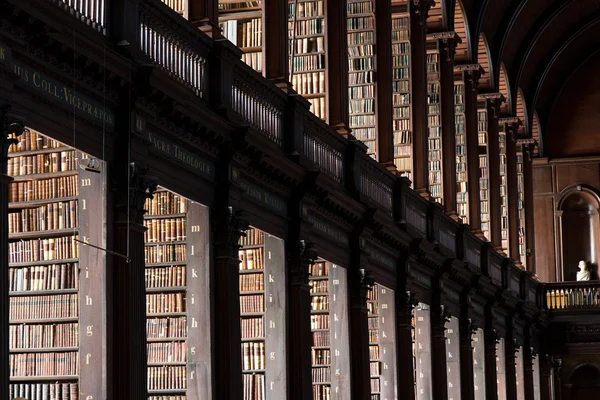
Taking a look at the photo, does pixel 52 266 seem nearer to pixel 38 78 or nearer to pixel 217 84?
pixel 217 84

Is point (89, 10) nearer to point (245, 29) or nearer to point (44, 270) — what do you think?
point (44, 270)

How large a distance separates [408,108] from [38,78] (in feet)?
34.5

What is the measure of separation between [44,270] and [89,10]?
2590 mm

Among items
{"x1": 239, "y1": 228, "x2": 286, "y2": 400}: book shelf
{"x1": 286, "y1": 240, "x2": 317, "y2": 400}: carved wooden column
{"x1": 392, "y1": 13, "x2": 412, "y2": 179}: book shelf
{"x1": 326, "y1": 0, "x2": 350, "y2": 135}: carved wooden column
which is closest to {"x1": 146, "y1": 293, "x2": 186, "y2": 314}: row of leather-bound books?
{"x1": 239, "y1": 228, "x2": 286, "y2": 400}: book shelf

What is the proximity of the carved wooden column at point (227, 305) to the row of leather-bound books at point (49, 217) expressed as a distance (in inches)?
42.2

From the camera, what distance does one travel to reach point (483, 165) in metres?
23.2

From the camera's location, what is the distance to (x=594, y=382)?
27203 millimetres

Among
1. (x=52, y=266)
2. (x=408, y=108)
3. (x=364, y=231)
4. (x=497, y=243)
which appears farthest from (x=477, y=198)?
(x=52, y=266)

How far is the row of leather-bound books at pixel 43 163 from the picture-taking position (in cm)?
999

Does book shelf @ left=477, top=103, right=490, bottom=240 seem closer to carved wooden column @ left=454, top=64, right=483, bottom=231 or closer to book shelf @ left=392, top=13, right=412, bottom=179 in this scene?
carved wooden column @ left=454, top=64, right=483, bottom=231

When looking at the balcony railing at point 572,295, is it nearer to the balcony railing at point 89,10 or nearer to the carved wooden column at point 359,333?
the carved wooden column at point 359,333

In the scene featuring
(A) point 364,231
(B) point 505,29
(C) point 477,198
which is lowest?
(A) point 364,231

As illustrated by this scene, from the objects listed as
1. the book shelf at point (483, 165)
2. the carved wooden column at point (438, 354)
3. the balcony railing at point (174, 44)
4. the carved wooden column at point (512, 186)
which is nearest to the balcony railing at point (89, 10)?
the balcony railing at point (174, 44)

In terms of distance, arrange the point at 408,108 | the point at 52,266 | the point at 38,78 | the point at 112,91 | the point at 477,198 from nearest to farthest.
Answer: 1. the point at 38,78
2. the point at 112,91
3. the point at 52,266
4. the point at 408,108
5. the point at 477,198
